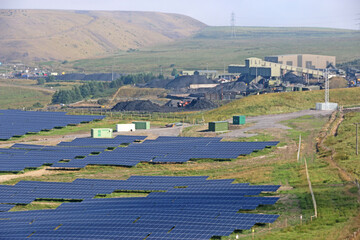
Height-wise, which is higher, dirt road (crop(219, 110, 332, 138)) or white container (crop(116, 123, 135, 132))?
dirt road (crop(219, 110, 332, 138))

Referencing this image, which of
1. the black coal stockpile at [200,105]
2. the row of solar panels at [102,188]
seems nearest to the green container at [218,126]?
the row of solar panels at [102,188]

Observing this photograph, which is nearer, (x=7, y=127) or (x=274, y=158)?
(x=274, y=158)

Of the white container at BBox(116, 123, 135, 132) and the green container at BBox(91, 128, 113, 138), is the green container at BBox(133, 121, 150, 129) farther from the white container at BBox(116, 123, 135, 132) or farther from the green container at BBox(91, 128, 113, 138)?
the green container at BBox(91, 128, 113, 138)

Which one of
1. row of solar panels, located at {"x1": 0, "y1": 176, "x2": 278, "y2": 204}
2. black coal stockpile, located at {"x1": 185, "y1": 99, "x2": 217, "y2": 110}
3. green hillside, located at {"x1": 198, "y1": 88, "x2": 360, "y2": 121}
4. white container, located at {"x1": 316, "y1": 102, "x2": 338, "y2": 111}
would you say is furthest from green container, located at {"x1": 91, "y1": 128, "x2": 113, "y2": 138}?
white container, located at {"x1": 316, "y1": 102, "x2": 338, "y2": 111}

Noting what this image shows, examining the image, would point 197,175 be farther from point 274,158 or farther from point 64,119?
point 64,119

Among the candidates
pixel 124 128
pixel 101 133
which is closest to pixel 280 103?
pixel 124 128

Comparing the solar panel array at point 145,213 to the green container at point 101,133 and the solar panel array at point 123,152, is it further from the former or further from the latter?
the green container at point 101,133

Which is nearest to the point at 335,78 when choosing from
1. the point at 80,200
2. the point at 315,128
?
the point at 315,128
